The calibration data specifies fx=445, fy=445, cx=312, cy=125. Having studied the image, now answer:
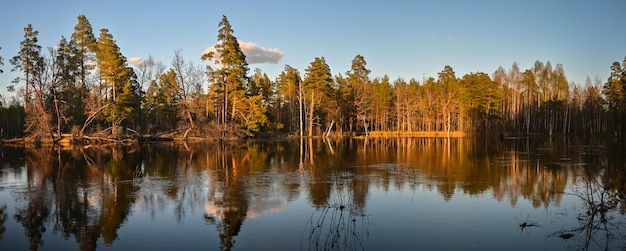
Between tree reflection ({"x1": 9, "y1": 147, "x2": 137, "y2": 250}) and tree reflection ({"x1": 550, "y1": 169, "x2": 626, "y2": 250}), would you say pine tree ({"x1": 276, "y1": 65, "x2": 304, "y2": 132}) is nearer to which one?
tree reflection ({"x1": 9, "y1": 147, "x2": 137, "y2": 250})

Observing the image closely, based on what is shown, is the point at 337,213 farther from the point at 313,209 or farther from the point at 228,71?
the point at 228,71

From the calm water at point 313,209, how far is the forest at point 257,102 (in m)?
28.3

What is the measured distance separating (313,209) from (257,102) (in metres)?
41.3

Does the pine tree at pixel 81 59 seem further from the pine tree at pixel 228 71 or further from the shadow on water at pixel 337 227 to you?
the shadow on water at pixel 337 227

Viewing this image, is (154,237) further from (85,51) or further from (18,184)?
(85,51)

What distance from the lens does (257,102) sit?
52219mm

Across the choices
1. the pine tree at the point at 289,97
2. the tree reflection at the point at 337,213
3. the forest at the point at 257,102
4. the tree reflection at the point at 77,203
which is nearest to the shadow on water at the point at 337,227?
the tree reflection at the point at 337,213

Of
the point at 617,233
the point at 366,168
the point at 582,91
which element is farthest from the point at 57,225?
the point at 582,91

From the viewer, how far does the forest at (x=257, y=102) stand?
148 feet

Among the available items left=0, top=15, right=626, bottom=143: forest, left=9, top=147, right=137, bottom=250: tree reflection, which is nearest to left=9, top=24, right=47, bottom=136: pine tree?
left=0, top=15, right=626, bottom=143: forest

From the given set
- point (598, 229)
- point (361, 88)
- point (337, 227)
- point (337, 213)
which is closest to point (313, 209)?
point (337, 213)

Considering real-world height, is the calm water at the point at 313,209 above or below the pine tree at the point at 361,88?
below

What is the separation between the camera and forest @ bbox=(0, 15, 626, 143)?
45094 mm

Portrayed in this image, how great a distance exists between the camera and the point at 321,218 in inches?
422
